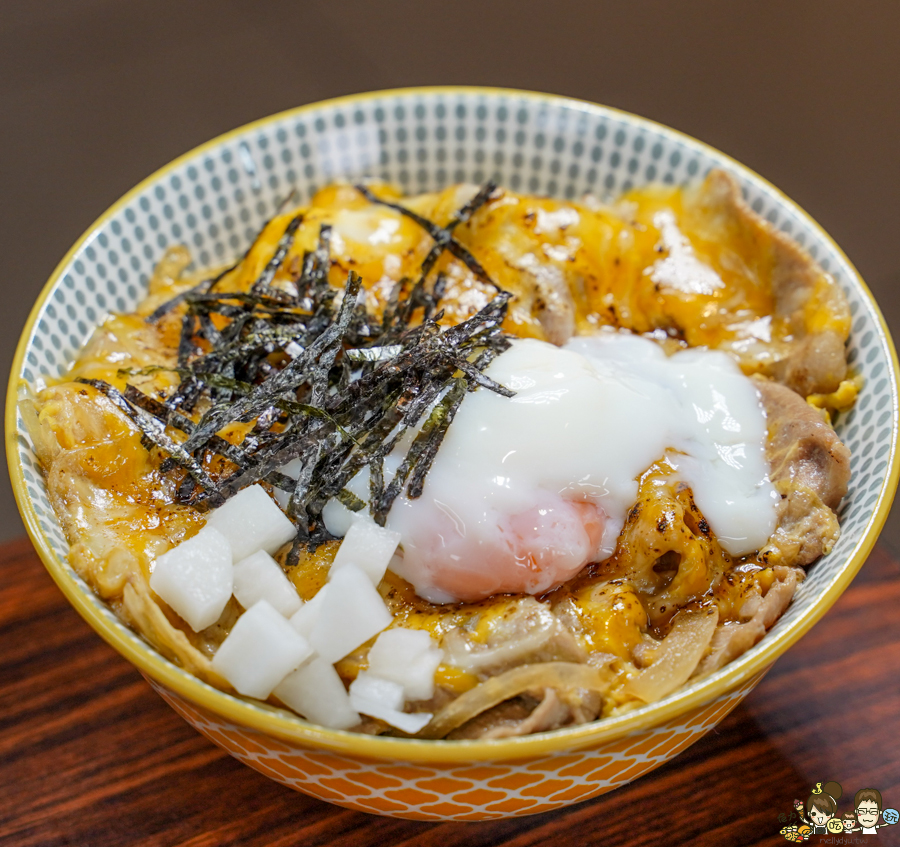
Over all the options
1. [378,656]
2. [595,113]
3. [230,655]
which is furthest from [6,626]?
[595,113]

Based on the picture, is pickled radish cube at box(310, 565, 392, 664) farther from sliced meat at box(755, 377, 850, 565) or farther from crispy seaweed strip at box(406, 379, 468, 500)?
sliced meat at box(755, 377, 850, 565)

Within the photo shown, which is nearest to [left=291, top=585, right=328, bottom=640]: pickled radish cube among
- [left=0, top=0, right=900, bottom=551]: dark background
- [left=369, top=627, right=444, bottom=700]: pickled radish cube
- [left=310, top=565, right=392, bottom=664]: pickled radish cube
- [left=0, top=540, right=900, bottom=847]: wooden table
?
[left=310, top=565, right=392, bottom=664]: pickled radish cube

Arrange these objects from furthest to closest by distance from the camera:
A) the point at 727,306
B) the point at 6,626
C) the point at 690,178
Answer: the point at 690,178 → the point at 727,306 → the point at 6,626

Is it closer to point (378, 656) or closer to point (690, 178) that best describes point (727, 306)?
point (690, 178)

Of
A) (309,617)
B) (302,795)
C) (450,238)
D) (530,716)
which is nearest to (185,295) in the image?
(450,238)

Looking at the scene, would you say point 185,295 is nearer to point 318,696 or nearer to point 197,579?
point 197,579

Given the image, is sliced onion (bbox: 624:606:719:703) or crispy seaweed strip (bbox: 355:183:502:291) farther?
crispy seaweed strip (bbox: 355:183:502:291)
